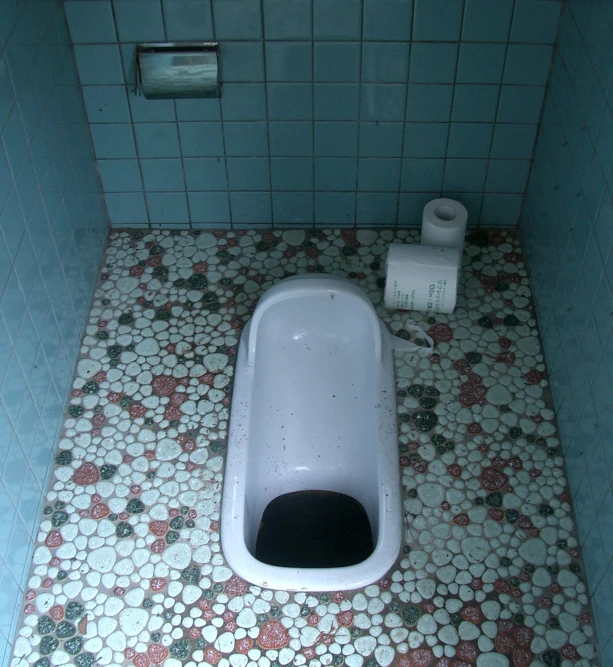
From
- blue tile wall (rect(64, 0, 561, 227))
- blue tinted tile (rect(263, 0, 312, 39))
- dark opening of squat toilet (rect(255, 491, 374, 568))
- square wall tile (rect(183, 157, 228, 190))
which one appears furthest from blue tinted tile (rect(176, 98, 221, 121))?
dark opening of squat toilet (rect(255, 491, 374, 568))

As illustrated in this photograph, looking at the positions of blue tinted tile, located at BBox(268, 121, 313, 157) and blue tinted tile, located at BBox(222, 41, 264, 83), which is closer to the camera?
blue tinted tile, located at BBox(222, 41, 264, 83)

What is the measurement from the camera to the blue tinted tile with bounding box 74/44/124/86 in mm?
2264

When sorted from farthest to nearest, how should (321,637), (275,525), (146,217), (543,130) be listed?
(146,217), (543,130), (275,525), (321,637)

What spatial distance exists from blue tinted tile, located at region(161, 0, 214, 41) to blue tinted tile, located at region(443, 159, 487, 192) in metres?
0.80

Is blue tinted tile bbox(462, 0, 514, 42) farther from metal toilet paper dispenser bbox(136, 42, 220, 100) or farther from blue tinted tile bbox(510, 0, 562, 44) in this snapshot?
metal toilet paper dispenser bbox(136, 42, 220, 100)

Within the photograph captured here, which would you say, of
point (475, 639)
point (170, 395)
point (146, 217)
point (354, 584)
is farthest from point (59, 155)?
point (475, 639)

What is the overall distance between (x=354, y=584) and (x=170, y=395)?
712 mm

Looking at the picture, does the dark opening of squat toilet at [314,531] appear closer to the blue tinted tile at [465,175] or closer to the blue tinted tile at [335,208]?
the blue tinted tile at [335,208]

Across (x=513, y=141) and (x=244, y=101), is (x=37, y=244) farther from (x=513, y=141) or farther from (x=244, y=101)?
(x=513, y=141)

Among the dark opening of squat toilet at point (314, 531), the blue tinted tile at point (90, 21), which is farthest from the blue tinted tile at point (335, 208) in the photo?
the dark opening of squat toilet at point (314, 531)

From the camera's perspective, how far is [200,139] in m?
2.42

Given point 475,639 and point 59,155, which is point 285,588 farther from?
point 59,155

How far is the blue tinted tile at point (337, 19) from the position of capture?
2.16m

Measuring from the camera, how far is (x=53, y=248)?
2.09 m
